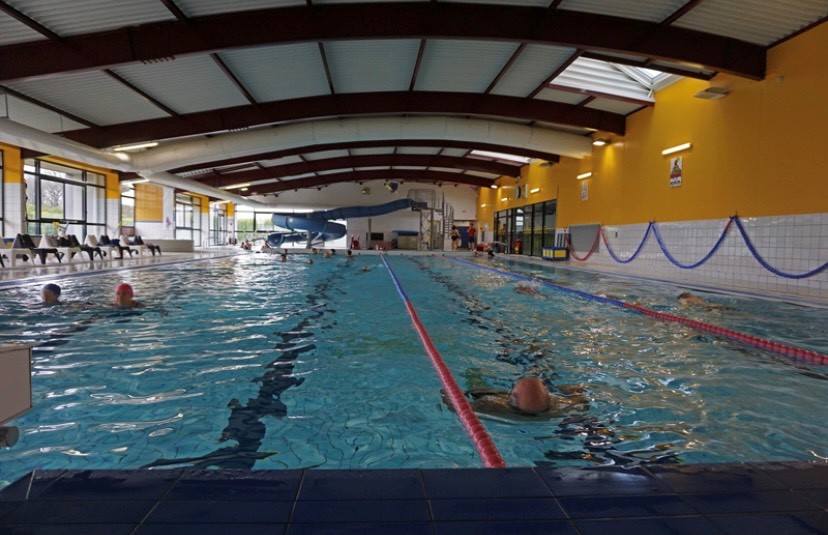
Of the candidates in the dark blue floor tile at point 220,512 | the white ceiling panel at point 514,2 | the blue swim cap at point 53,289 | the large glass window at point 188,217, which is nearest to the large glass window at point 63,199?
the large glass window at point 188,217

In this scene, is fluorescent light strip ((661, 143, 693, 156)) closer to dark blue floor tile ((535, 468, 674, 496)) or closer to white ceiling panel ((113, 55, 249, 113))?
white ceiling panel ((113, 55, 249, 113))

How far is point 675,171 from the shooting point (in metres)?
9.70

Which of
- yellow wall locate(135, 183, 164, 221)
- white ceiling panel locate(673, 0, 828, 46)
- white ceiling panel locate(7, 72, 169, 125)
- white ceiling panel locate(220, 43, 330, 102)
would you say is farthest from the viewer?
yellow wall locate(135, 183, 164, 221)

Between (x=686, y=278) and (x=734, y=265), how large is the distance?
93 cm

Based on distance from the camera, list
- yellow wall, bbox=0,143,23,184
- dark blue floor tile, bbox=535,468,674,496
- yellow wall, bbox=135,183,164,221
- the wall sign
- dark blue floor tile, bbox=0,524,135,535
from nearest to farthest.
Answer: dark blue floor tile, bbox=0,524,135,535
dark blue floor tile, bbox=535,468,674,496
the wall sign
yellow wall, bbox=0,143,23,184
yellow wall, bbox=135,183,164,221

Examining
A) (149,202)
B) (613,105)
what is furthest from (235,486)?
(149,202)

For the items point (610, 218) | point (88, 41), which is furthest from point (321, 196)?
point (88, 41)

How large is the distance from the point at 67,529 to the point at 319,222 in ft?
80.4

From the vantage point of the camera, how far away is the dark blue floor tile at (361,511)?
3.54ft

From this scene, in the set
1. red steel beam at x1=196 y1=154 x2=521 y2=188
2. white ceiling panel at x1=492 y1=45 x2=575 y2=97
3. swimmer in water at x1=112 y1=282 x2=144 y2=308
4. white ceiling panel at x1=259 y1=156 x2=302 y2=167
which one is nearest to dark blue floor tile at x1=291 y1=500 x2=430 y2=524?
swimmer in water at x1=112 y1=282 x2=144 y2=308

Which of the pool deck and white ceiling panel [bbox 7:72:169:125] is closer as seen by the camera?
the pool deck

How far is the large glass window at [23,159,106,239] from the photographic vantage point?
509 inches

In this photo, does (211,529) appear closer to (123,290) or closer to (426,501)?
(426,501)

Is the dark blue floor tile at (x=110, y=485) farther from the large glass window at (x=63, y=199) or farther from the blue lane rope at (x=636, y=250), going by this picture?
the large glass window at (x=63, y=199)
